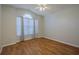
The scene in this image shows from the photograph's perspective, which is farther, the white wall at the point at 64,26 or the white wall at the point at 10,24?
the white wall at the point at 64,26

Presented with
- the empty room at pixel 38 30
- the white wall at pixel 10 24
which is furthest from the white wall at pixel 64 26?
the white wall at pixel 10 24

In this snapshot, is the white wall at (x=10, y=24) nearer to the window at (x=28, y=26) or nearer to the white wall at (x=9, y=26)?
the white wall at (x=9, y=26)

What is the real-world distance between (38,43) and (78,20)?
98 centimetres

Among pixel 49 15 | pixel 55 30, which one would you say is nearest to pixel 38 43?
pixel 55 30

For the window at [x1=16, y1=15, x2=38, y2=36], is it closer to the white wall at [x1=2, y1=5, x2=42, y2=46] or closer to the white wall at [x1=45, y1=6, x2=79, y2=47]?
the white wall at [x1=2, y1=5, x2=42, y2=46]

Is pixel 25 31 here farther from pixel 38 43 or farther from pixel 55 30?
pixel 55 30

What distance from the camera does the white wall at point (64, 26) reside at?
76.9 inches

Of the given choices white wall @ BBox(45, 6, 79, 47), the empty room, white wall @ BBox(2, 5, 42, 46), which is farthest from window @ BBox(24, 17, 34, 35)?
white wall @ BBox(45, 6, 79, 47)

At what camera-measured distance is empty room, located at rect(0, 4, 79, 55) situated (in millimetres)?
1856

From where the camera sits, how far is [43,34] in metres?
1.95

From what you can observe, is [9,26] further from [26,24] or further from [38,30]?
[38,30]

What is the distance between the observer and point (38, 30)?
2.00m
